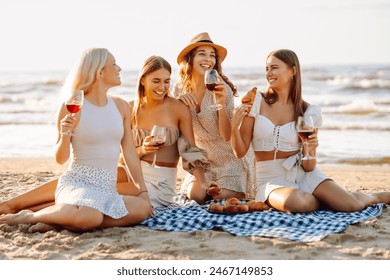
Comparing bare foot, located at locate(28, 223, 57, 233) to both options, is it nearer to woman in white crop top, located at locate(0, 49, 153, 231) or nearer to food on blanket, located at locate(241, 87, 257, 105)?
woman in white crop top, located at locate(0, 49, 153, 231)

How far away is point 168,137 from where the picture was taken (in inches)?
241

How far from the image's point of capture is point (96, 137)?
540 centimetres

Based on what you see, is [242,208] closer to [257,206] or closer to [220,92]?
[257,206]

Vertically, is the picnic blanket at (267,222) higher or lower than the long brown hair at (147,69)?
lower

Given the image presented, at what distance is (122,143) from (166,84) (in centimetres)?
79

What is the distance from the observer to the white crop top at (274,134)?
19.5ft

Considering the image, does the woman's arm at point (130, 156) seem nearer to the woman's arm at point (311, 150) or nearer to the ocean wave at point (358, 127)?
the woman's arm at point (311, 150)

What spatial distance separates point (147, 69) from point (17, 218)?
1.76 m

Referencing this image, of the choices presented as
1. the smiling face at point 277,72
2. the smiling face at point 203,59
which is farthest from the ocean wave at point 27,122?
the smiling face at point 277,72

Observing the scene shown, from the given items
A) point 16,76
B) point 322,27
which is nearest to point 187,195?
point 322,27

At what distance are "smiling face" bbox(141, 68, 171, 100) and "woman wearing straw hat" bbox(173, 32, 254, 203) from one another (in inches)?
19.7

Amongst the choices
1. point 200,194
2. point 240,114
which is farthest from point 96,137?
point 200,194

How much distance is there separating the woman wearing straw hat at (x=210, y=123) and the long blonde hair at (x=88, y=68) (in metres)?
1.38

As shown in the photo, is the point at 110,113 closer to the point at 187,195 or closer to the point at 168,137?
the point at 168,137
